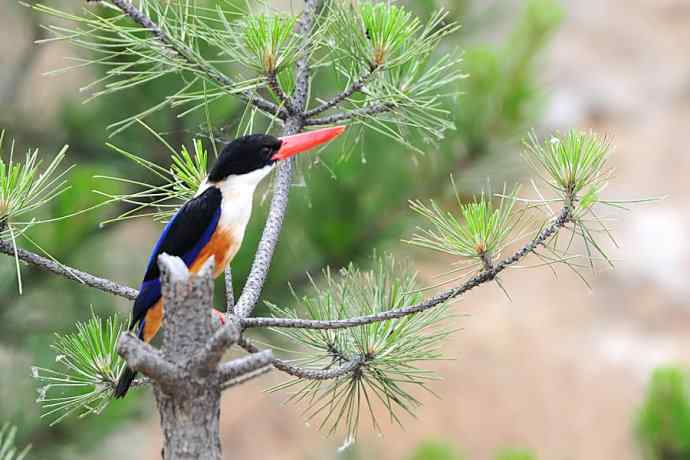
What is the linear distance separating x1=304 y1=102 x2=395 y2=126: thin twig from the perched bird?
113 millimetres

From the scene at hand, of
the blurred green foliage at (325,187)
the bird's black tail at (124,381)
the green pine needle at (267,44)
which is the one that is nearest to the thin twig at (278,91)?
the green pine needle at (267,44)

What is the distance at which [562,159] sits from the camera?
1025mm

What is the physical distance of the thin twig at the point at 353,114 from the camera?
1185 millimetres

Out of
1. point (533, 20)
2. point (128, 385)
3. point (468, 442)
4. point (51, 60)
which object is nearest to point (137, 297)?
point (128, 385)

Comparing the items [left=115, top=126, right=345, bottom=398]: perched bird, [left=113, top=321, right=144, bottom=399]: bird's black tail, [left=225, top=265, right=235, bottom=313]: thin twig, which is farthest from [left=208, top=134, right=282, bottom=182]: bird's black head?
[left=113, top=321, right=144, bottom=399]: bird's black tail

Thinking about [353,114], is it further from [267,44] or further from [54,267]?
[54,267]

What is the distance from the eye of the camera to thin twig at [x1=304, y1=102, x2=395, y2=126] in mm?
1185

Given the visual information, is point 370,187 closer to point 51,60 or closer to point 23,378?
point 23,378

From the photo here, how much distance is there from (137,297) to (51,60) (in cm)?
481

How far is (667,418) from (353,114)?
1206mm

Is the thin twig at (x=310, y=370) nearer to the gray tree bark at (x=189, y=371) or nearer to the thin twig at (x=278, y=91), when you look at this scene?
the gray tree bark at (x=189, y=371)

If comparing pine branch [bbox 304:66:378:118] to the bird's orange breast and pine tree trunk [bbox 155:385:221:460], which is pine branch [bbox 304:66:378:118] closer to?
the bird's orange breast

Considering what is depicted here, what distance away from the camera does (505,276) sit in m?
4.89

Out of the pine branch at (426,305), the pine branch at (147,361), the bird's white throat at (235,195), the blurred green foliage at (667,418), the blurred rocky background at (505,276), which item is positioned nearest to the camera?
the pine branch at (147,361)
